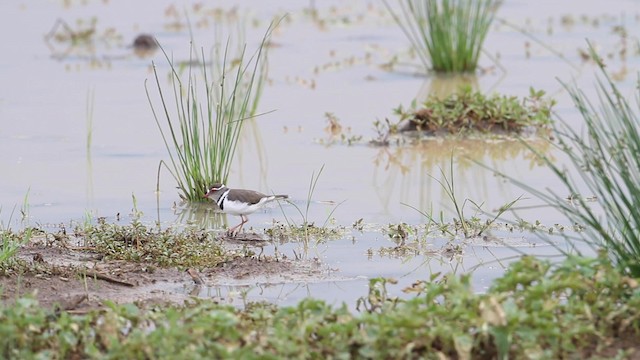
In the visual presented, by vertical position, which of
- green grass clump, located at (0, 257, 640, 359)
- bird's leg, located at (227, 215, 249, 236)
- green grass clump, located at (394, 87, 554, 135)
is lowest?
green grass clump, located at (0, 257, 640, 359)

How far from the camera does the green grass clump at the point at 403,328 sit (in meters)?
4.27

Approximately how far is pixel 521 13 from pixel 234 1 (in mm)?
3779

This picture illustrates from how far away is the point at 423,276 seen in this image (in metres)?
6.14

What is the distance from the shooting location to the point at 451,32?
39.1 feet

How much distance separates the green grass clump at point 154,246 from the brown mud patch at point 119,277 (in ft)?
0.17

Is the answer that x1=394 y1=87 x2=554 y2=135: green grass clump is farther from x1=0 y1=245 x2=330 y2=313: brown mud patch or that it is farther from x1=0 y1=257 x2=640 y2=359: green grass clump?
x1=0 y1=257 x2=640 y2=359: green grass clump

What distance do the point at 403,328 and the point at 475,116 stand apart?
546 centimetres

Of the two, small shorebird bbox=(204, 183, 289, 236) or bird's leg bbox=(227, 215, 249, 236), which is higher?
small shorebird bbox=(204, 183, 289, 236)

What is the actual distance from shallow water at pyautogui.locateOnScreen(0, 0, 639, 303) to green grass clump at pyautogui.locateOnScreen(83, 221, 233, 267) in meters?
0.44

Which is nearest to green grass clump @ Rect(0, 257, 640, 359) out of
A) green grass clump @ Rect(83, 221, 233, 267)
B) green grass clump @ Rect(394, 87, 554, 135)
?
green grass clump @ Rect(83, 221, 233, 267)

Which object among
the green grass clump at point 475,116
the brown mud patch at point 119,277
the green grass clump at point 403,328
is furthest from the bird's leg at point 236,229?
the green grass clump at point 475,116

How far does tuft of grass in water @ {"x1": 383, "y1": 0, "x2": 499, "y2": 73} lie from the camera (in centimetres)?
1137

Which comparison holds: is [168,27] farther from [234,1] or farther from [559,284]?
[559,284]

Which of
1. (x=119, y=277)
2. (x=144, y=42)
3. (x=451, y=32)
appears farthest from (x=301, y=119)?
(x=119, y=277)
